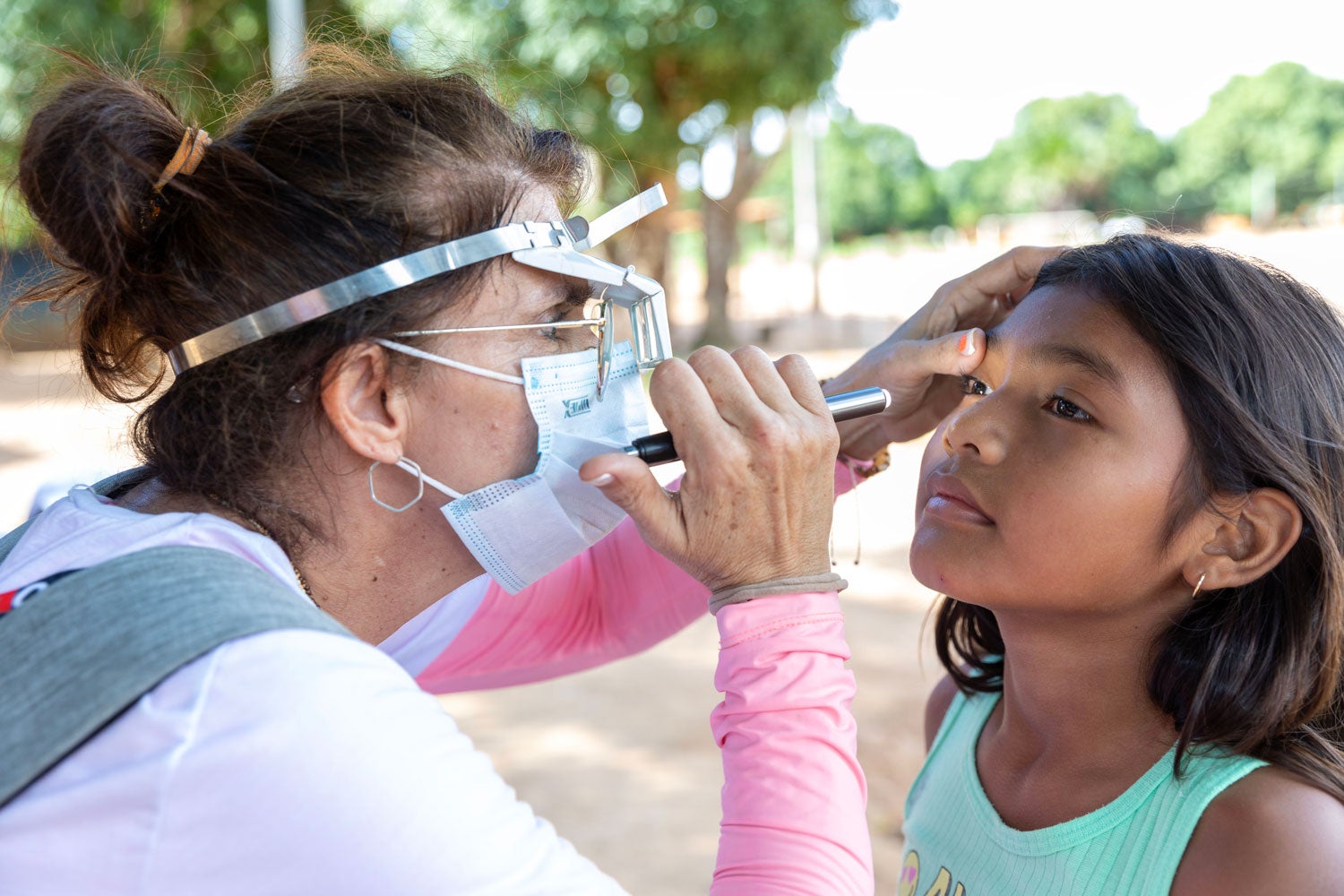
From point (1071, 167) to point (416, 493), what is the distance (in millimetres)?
62231

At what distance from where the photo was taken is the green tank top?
147 centimetres

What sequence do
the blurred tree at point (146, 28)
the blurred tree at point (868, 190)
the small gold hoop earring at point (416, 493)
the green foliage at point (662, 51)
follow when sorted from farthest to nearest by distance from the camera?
the blurred tree at point (868, 190) < the green foliage at point (662, 51) < the blurred tree at point (146, 28) < the small gold hoop earring at point (416, 493)

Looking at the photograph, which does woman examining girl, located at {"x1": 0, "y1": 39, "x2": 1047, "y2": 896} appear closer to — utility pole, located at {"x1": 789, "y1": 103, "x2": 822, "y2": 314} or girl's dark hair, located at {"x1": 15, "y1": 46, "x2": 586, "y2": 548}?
girl's dark hair, located at {"x1": 15, "y1": 46, "x2": 586, "y2": 548}

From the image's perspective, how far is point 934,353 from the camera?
1.95m

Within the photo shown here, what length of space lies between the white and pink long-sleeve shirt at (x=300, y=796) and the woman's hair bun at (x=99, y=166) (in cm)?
36

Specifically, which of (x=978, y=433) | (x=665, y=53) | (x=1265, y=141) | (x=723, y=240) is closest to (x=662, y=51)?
(x=665, y=53)

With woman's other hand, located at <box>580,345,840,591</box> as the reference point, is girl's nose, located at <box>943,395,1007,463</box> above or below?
below

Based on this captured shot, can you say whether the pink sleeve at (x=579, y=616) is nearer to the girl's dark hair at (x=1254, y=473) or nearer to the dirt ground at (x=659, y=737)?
the dirt ground at (x=659, y=737)

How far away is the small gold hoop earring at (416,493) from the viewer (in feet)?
5.08

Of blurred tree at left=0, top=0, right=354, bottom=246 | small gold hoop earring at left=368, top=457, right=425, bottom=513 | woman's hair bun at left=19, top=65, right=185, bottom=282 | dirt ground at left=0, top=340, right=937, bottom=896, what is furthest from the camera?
blurred tree at left=0, top=0, right=354, bottom=246

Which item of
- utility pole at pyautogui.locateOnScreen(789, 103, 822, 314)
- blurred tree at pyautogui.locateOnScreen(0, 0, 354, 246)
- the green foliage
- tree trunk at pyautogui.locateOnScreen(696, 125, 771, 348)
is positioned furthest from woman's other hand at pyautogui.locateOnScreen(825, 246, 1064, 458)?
utility pole at pyautogui.locateOnScreen(789, 103, 822, 314)

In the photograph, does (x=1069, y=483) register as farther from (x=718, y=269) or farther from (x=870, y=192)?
(x=870, y=192)

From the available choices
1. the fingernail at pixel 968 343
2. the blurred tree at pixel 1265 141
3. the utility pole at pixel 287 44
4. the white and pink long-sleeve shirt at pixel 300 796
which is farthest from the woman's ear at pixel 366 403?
the blurred tree at pixel 1265 141

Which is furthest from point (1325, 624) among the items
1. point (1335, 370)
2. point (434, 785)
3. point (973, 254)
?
point (973, 254)
